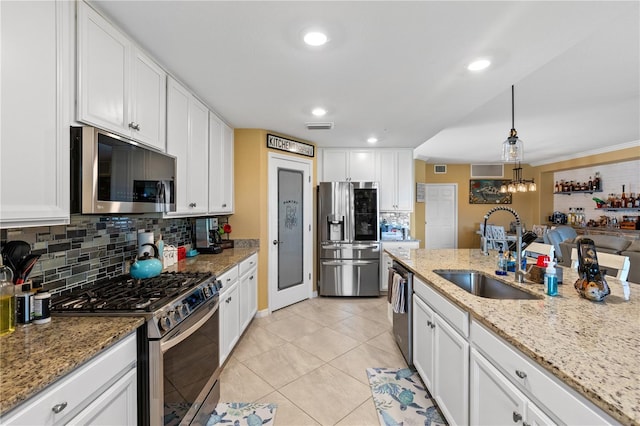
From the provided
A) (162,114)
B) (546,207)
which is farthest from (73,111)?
(546,207)

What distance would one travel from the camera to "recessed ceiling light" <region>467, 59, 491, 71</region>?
6.43ft

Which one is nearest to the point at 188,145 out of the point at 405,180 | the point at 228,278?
the point at 228,278

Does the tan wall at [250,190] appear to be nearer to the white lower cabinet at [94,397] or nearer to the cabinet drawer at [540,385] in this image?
the white lower cabinet at [94,397]

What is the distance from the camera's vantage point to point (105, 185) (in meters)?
1.40

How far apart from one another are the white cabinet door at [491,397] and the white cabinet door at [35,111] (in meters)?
1.97

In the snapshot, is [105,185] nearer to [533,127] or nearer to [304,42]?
[304,42]

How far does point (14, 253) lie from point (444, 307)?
2.17 metres

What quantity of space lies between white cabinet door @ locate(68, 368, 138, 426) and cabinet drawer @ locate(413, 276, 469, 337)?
1575mm

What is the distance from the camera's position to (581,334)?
1.06m

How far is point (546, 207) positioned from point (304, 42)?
817 centimetres

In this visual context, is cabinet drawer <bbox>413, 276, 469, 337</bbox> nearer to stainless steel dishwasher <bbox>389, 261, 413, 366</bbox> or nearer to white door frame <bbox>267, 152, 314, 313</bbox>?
stainless steel dishwasher <bbox>389, 261, 413, 366</bbox>

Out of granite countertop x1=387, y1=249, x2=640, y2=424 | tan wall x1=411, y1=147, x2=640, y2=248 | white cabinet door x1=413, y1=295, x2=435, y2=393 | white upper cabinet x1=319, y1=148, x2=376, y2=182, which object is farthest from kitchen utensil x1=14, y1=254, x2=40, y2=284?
tan wall x1=411, y1=147, x2=640, y2=248

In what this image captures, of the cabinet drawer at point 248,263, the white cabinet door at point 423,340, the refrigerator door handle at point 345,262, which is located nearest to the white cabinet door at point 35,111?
the cabinet drawer at point 248,263

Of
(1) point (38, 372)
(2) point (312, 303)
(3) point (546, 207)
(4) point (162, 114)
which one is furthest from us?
(3) point (546, 207)
